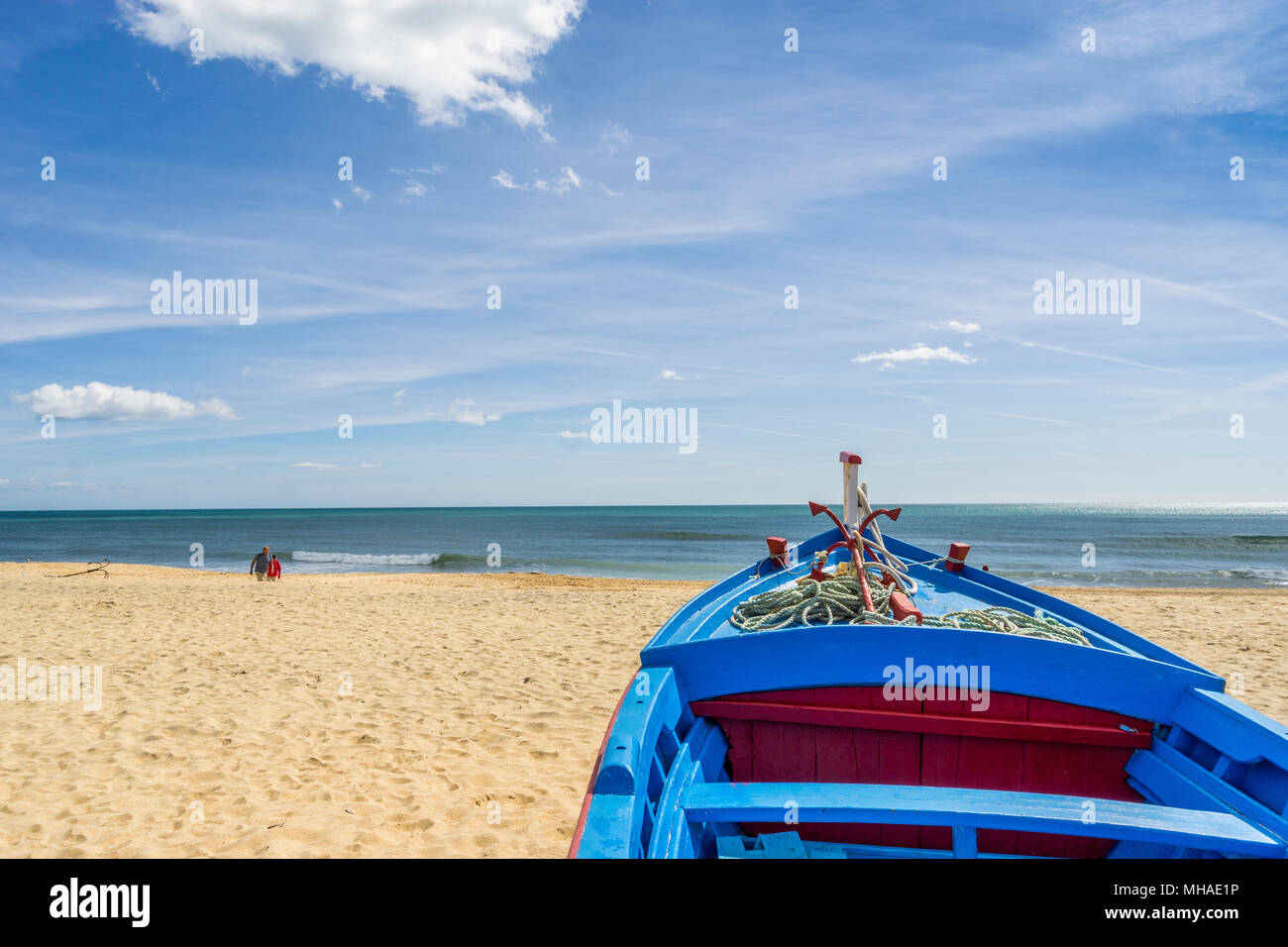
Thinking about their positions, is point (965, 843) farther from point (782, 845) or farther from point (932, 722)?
point (782, 845)

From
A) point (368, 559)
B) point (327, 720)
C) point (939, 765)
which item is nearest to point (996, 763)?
point (939, 765)

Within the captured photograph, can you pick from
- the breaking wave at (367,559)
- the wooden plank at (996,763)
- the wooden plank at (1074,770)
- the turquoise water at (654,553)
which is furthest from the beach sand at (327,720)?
the breaking wave at (367,559)

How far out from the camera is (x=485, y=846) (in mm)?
4438

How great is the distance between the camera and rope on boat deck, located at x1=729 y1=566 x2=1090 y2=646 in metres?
3.80

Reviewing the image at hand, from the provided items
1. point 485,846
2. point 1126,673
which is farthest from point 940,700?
point 485,846

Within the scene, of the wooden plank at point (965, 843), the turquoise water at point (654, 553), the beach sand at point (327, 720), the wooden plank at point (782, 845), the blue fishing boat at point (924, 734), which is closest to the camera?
the blue fishing boat at point (924, 734)

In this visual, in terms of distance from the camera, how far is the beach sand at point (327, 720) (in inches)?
183

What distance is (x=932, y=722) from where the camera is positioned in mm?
3270

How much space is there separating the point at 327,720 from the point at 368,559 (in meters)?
28.9

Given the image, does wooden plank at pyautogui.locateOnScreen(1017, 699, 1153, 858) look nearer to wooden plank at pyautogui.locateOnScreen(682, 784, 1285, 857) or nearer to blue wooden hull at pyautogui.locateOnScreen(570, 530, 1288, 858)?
blue wooden hull at pyautogui.locateOnScreen(570, 530, 1288, 858)

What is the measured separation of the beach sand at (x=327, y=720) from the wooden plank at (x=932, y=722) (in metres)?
1.98

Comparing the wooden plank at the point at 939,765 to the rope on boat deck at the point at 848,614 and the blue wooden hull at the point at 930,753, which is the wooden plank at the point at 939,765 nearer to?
the blue wooden hull at the point at 930,753
